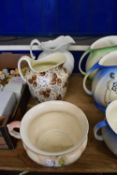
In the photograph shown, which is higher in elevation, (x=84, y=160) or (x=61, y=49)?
(x=61, y=49)

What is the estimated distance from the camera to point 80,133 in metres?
0.62

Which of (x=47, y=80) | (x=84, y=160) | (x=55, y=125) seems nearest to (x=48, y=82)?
(x=47, y=80)

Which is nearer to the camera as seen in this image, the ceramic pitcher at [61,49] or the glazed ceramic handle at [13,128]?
the glazed ceramic handle at [13,128]

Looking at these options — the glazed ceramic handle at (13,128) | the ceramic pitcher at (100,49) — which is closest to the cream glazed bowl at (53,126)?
the glazed ceramic handle at (13,128)

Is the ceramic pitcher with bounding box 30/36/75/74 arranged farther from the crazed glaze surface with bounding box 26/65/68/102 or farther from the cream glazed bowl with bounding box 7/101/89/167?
the cream glazed bowl with bounding box 7/101/89/167

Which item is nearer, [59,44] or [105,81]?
[105,81]

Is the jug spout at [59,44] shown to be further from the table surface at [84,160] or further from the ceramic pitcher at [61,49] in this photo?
the table surface at [84,160]

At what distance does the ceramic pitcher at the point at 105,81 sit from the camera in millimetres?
637

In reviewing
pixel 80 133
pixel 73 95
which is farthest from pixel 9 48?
pixel 80 133

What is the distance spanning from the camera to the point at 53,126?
67 cm

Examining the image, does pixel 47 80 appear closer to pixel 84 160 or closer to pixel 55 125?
pixel 55 125

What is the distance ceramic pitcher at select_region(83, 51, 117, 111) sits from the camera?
64cm

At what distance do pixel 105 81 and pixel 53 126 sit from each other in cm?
18

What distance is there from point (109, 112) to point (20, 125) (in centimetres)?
21
